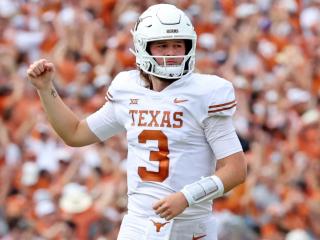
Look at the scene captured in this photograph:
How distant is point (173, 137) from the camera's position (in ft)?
21.6

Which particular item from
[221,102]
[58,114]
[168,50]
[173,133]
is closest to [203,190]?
[173,133]

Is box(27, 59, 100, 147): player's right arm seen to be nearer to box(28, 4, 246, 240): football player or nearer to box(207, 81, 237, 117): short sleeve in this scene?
box(28, 4, 246, 240): football player

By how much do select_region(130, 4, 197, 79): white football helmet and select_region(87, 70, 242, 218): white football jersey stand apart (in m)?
0.08

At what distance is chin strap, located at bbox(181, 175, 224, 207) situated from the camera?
6.36 meters

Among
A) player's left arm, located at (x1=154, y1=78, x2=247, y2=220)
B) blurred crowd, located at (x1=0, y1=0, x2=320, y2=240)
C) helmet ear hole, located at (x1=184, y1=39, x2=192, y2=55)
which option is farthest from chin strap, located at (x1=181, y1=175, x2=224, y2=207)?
blurred crowd, located at (x1=0, y1=0, x2=320, y2=240)

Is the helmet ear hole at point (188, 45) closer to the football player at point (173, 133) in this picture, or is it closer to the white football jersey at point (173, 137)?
the football player at point (173, 133)

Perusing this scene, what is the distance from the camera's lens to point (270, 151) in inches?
493

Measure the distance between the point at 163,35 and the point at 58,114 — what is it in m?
0.85

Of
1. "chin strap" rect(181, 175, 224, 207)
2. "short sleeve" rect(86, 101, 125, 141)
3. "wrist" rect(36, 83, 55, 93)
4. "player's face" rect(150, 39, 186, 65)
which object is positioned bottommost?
"chin strap" rect(181, 175, 224, 207)

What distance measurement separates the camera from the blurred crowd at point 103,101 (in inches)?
458

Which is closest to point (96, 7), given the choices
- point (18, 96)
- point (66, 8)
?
point (66, 8)

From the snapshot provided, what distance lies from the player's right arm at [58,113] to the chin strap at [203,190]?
0.90 meters

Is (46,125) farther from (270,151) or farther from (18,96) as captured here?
(270,151)

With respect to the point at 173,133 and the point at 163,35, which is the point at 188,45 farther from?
the point at 173,133
